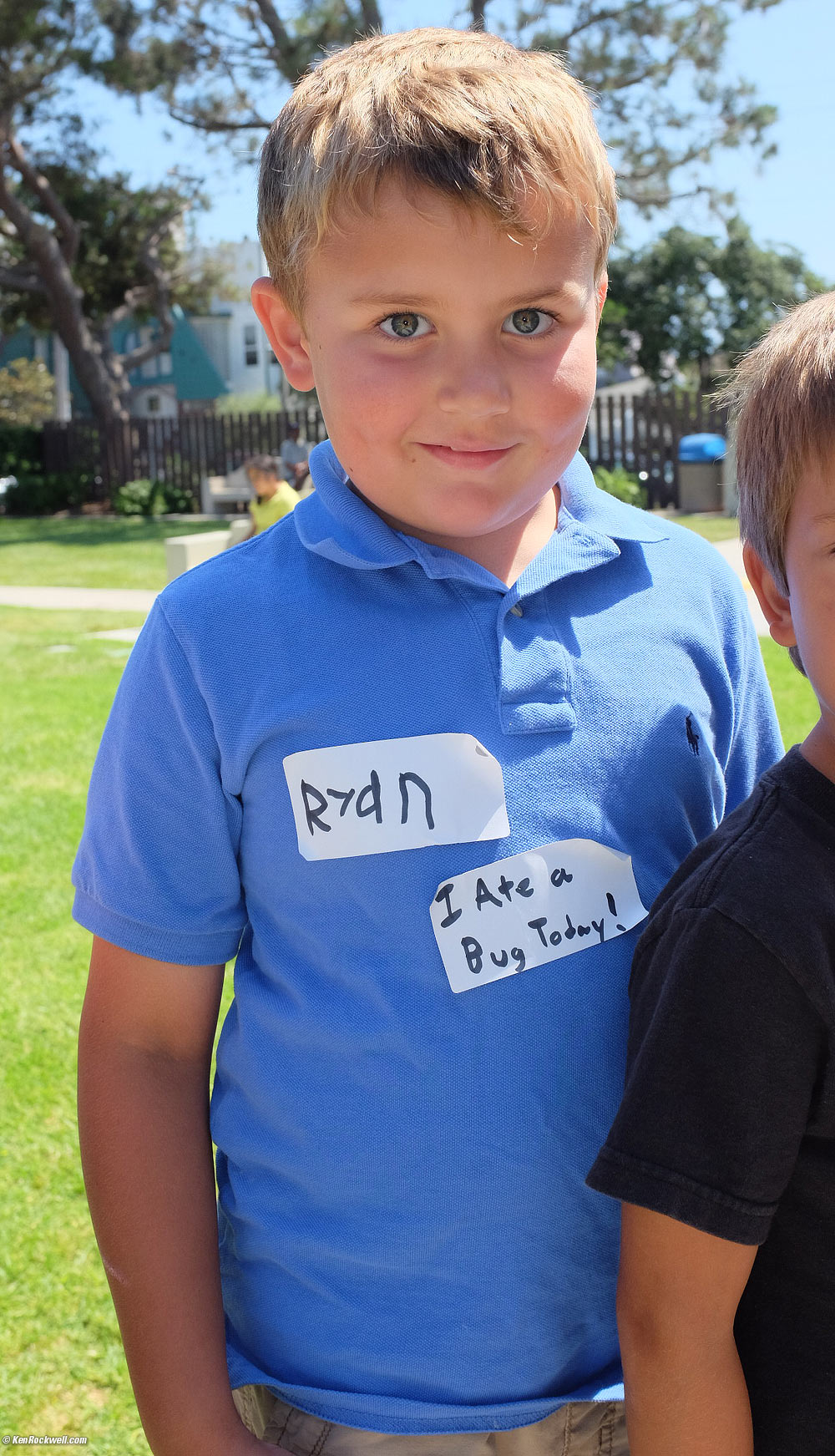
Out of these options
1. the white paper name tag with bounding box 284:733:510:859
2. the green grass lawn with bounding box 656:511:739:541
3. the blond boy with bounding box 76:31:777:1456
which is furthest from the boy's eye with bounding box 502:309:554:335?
the green grass lawn with bounding box 656:511:739:541

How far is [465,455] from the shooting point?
3.61 ft

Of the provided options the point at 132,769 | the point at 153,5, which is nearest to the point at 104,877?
the point at 132,769

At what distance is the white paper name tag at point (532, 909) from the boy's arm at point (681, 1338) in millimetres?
237

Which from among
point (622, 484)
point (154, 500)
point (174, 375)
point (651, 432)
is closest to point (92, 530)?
point (154, 500)

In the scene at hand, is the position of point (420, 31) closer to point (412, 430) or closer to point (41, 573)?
point (412, 430)

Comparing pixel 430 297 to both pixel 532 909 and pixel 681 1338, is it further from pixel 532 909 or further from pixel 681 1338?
pixel 681 1338

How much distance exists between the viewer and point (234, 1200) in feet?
3.78

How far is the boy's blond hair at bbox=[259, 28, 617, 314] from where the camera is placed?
1.05 metres

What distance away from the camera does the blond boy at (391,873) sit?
1.07 metres

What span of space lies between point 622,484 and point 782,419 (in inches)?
612

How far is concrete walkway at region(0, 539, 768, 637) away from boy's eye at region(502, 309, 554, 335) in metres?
9.75

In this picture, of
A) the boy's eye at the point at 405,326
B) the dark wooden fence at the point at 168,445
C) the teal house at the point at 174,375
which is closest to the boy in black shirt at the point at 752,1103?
the boy's eye at the point at 405,326

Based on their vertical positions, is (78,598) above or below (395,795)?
below

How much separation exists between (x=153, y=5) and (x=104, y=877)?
22564 millimetres
